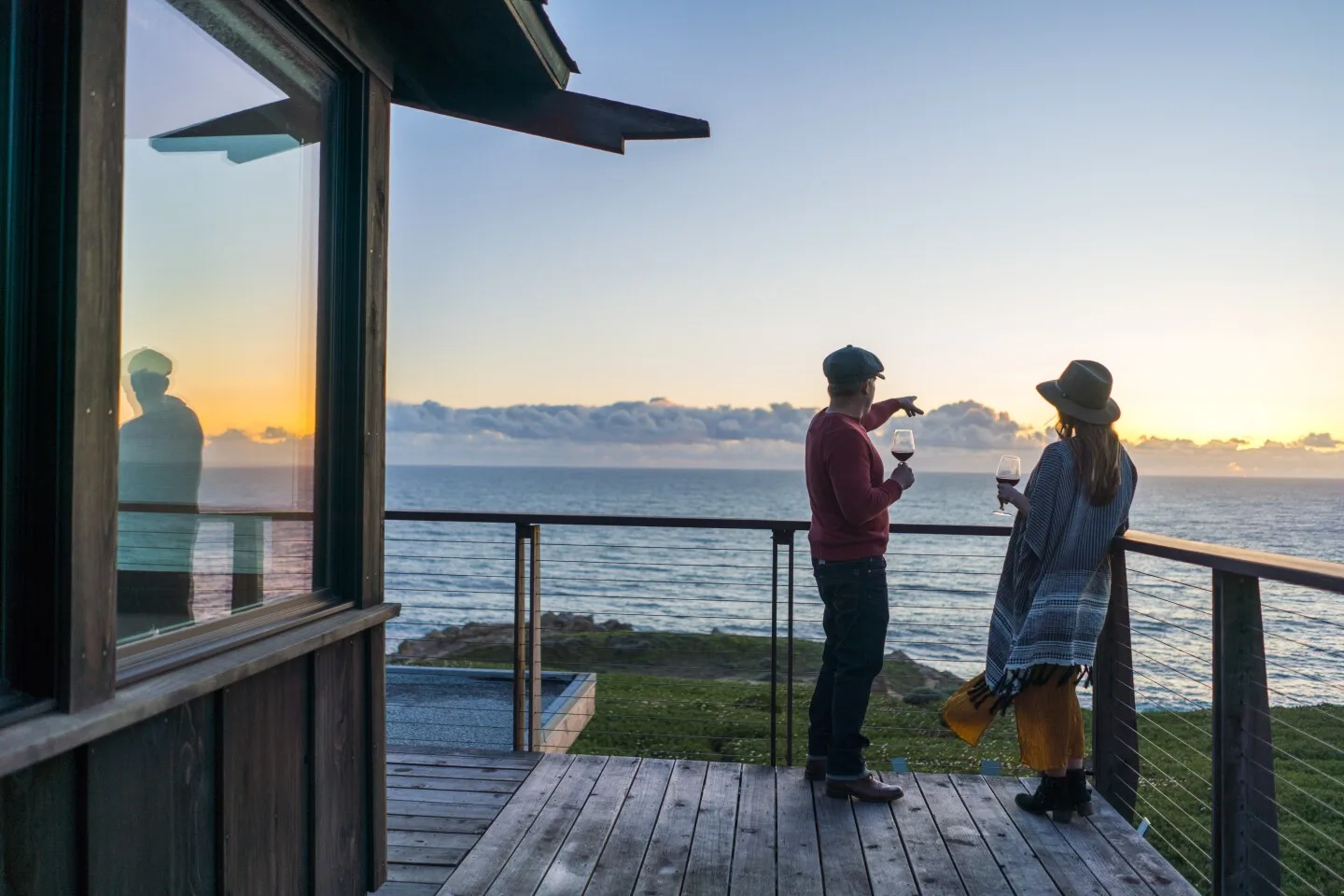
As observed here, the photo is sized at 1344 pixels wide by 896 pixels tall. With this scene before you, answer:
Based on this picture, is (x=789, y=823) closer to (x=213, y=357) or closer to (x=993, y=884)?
(x=993, y=884)

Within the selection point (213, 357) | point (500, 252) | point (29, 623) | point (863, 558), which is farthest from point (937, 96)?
point (500, 252)

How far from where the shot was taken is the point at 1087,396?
9.80ft

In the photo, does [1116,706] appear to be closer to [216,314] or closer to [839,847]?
[839,847]

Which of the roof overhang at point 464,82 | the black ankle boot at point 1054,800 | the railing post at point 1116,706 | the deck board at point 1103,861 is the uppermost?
the roof overhang at point 464,82

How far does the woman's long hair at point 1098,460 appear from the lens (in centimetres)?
296

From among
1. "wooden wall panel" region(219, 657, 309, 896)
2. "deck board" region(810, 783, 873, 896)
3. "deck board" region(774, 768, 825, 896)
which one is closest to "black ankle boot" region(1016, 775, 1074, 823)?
"deck board" region(810, 783, 873, 896)

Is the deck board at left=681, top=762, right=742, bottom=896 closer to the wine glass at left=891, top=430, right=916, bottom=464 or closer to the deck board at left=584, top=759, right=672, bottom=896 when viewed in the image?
the deck board at left=584, top=759, right=672, bottom=896

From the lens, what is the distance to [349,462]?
2369 mm

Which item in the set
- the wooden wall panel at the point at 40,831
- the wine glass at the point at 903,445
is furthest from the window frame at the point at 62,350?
the wine glass at the point at 903,445

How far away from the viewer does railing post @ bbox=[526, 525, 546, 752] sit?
371 centimetres

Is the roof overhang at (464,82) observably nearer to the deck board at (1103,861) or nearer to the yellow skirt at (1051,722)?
the yellow skirt at (1051,722)

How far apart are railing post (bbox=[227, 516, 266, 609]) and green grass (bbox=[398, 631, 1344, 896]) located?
6.58 ft

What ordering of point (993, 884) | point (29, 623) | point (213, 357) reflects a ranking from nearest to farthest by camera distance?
point (29, 623), point (213, 357), point (993, 884)

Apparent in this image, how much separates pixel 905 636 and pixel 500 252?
43.7ft
